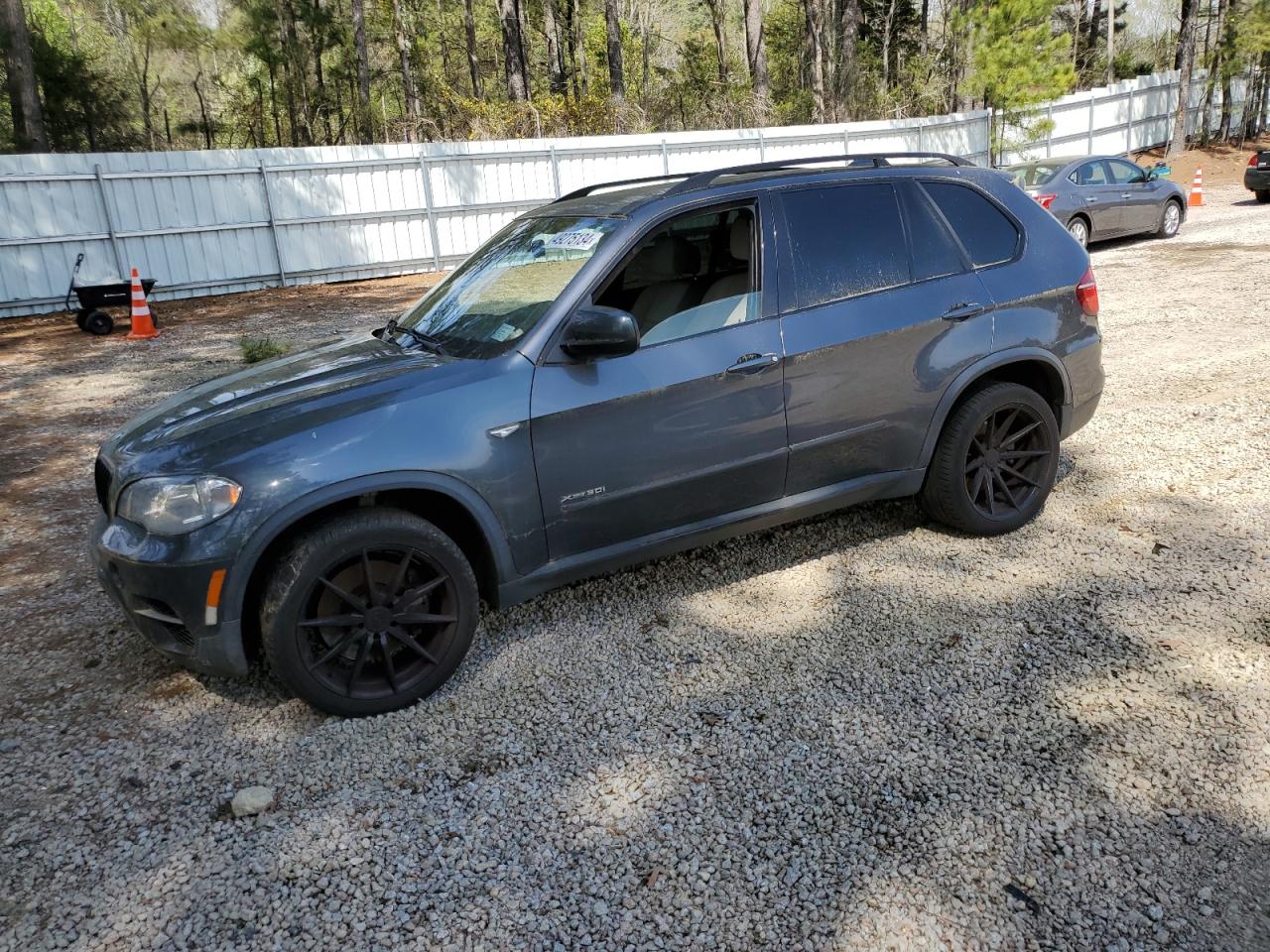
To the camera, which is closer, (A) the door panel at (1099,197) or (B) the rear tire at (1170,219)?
(A) the door panel at (1099,197)

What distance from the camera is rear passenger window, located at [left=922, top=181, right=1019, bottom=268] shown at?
176 inches

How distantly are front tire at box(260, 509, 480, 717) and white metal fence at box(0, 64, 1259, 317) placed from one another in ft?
44.6

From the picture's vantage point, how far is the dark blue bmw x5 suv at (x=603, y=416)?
3.24 meters

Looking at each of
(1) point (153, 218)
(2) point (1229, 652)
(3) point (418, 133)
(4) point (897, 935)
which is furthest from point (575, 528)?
(3) point (418, 133)

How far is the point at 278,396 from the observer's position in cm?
361

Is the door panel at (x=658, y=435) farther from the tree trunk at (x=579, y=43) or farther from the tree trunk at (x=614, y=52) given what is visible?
the tree trunk at (x=579, y=43)

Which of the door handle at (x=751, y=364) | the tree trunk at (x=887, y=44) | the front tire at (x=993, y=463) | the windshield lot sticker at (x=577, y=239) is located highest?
the tree trunk at (x=887, y=44)

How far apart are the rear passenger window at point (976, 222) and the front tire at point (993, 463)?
64 cm

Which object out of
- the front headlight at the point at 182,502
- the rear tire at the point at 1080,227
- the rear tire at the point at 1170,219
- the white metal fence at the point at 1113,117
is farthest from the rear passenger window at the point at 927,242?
the white metal fence at the point at 1113,117

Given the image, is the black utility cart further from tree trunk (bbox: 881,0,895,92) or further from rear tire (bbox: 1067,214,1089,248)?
tree trunk (bbox: 881,0,895,92)

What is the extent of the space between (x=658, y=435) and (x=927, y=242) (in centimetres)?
171

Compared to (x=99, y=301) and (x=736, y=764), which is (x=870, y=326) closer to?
(x=736, y=764)

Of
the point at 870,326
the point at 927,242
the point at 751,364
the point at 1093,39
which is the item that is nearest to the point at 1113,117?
the point at 1093,39

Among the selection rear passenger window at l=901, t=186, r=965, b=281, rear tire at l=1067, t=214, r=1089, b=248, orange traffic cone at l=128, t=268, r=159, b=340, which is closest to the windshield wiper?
rear passenger window at l=901, t=186, r=965, b=281
